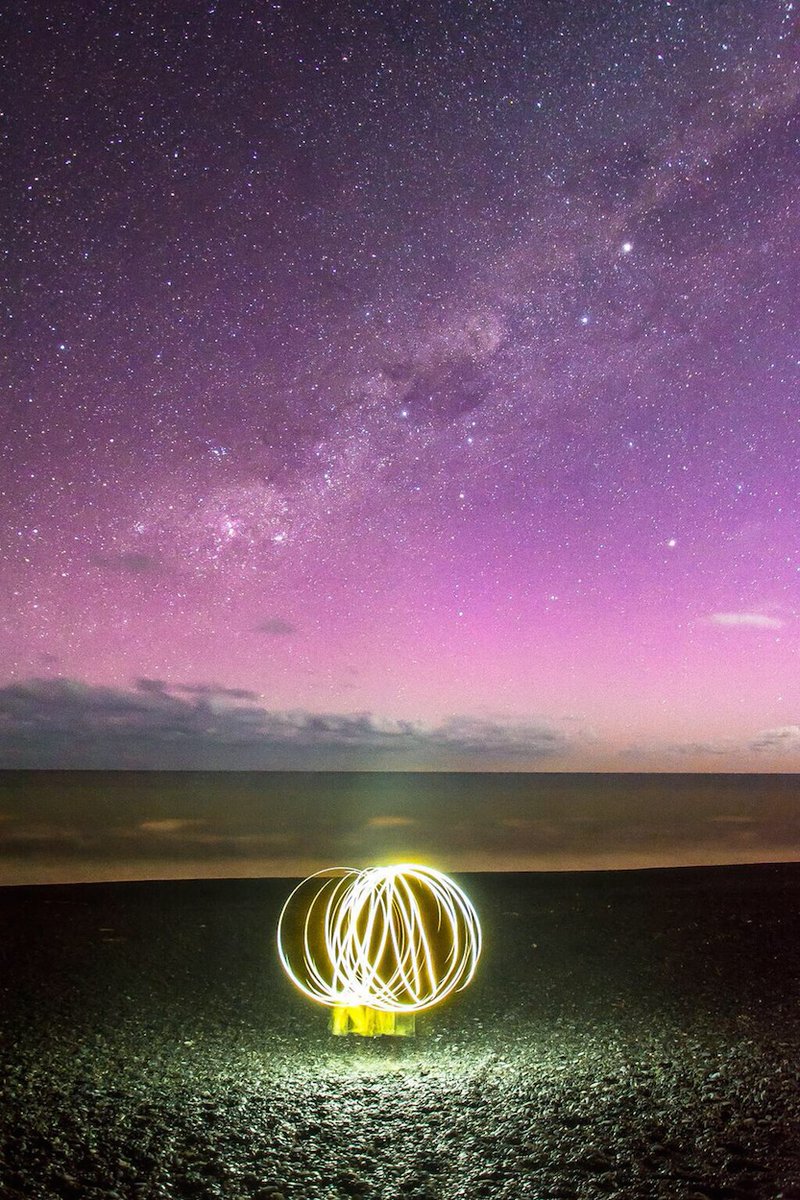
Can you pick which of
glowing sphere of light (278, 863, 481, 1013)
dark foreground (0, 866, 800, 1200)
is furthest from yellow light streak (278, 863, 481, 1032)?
dark foreground (0, 866, 800, 1200)

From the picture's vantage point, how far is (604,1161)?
3441 millimetres

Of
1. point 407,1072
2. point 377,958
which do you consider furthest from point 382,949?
point 407,1072

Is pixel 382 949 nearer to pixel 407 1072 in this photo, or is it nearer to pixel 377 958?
pixel 377 958

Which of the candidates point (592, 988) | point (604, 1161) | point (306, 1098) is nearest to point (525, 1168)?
point (604, 1161)

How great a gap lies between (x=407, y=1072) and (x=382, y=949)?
70 centimetres

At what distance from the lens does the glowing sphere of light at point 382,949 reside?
201 inches

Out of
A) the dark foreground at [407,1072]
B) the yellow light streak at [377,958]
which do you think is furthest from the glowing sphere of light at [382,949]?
the dark foreground at [407,1072]

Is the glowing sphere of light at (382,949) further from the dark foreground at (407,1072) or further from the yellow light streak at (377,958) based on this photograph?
the dark foreground at (407,1072)

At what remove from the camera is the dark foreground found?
334 cm

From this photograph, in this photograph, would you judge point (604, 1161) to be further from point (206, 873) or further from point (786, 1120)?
point (206, 873)

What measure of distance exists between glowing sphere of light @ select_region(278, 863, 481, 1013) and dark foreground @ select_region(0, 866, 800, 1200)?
0.73 feet

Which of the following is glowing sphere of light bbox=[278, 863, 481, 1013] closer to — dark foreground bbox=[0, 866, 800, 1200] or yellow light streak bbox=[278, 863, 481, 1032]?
yellow light streak bbox=[278, 863, 481, 1032]

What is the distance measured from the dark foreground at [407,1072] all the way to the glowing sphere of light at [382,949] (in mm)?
222

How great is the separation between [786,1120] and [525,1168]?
4.41ft
